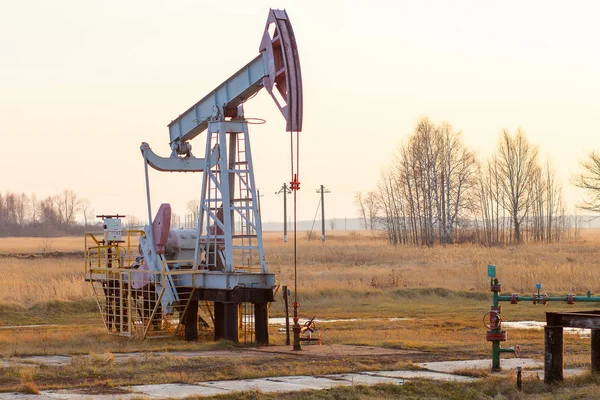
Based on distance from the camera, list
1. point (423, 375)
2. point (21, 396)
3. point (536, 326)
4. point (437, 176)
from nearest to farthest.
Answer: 1. point (21, 396)
2. point (423, 375)
3. point (536, 326)
4. point (437, 176)

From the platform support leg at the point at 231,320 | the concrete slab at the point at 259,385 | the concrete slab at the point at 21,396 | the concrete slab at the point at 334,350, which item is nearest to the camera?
the concrete slab at the point at 21,396

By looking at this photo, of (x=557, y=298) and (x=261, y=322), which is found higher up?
(x=557, y=298)

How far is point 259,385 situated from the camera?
12.3 metres

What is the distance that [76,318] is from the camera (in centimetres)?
2647

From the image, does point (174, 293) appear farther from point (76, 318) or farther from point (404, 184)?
point (404, 184)

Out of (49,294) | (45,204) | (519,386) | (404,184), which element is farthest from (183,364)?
(45,204)

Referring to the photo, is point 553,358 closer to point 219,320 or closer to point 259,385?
point 259,385

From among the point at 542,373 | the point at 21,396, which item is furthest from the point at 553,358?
the point at 21,396

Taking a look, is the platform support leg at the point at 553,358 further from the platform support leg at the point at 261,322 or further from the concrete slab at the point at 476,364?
the platform support leg at the point at 261,322

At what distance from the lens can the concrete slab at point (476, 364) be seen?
1411cm

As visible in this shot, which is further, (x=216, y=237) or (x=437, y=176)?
Answer: (x=437, y=176)

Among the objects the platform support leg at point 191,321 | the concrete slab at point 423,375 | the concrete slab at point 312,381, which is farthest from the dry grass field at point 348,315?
the concrete slab at point 423,375

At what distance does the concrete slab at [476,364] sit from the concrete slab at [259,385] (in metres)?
2.42

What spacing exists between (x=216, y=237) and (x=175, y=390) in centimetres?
824
